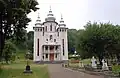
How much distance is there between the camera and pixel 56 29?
8419 centimetres

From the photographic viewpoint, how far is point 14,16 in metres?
27.9

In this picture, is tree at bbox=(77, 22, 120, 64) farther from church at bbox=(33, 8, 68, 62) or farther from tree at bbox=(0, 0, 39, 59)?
church at bbox=(33, 8, 68, 62)

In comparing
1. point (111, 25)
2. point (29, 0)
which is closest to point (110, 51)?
point (111, 25)

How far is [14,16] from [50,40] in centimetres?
5515

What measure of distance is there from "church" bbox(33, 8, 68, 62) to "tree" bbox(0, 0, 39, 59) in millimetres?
48768

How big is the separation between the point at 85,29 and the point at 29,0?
1747 centimetres

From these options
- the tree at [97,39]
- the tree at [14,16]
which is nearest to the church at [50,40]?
the tree at [97,39]

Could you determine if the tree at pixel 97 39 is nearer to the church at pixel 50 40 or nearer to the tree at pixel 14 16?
the tree at pixel 14 16

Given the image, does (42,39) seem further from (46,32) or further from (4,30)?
(4,30)

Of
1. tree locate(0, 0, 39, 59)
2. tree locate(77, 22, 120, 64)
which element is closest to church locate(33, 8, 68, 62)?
tree locate(77, 22, 120, 64)

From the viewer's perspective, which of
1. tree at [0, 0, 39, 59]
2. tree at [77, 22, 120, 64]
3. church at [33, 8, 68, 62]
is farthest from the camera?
church at [33, 8, 68, 62]

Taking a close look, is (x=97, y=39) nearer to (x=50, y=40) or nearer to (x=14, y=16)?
(x=14, y=16)

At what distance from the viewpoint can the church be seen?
265ft

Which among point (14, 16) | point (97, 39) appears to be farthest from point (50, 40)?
point (14, 16)
